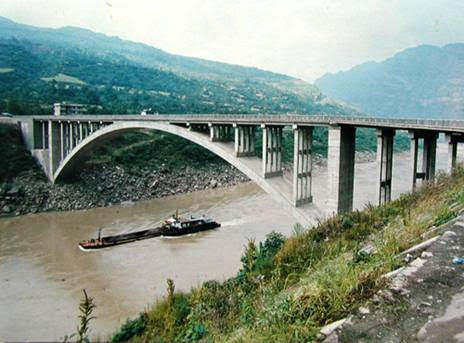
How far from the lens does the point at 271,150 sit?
56.3 feet

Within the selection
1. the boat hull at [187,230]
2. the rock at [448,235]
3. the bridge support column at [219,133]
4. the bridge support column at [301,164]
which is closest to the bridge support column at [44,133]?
the boat hull at [187,230]

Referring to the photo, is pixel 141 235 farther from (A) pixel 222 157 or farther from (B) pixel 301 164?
(B) pixel 301 164

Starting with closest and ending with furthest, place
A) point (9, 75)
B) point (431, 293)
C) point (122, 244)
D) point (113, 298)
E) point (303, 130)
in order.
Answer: point (431, 293) → point (113, 298) → point (303, 130) → point (122, 244) → point (9, 75)

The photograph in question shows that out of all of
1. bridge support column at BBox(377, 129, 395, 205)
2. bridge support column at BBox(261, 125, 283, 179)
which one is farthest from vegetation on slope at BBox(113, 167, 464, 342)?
bridge support column at BBox(261, 125, 283, 179)

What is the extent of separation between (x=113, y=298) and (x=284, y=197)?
277 inches

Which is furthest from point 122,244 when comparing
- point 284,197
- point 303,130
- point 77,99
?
point 77,99

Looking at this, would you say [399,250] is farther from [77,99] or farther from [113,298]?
A: [77,99]

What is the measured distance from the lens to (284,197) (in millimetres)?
16000

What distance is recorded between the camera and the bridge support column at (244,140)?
722 inches

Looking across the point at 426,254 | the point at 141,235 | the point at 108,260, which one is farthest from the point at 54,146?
the point at 426,254

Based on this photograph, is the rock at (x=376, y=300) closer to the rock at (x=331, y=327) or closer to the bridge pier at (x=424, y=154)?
the rock at (x=331, y=327)

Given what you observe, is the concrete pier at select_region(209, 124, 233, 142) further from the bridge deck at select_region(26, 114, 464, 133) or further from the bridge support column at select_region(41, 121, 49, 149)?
the bridge support column at select_region(41, 121, 49, 149)

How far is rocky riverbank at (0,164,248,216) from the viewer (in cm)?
2869

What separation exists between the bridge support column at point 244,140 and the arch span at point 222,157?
31 centimetres
